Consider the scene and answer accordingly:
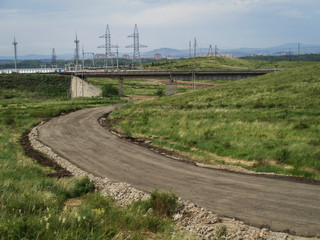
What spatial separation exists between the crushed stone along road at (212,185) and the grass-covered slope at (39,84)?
6891cm

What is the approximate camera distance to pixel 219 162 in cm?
2238

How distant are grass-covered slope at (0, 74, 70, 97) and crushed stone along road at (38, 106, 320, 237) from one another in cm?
6891

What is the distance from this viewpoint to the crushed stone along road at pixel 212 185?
525 inches

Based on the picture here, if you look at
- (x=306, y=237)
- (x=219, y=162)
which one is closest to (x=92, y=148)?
(x=219, y=162)

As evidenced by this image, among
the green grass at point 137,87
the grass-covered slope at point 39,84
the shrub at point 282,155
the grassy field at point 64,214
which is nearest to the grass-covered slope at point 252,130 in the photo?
the shrub at point 282,155

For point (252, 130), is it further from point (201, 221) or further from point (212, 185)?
point (201, 221)

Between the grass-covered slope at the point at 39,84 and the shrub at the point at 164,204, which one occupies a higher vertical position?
the grass-covered slope at the point at 39,84

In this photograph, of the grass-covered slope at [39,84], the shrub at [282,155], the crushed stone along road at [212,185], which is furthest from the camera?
the grass-covered slope at [39,84]

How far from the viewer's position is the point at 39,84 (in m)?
100

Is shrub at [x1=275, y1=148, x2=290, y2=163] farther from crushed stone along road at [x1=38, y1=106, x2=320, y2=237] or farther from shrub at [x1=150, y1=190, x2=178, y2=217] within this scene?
shrub at [x1=150, y1=190, x2=178, y2=217]

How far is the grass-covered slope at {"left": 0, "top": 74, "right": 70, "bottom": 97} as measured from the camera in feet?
312

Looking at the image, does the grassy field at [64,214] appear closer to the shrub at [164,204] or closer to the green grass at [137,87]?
the shrub at [164,204]

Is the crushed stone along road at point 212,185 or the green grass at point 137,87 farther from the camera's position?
the green grass at point 137,87

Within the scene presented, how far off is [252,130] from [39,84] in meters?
86.7
